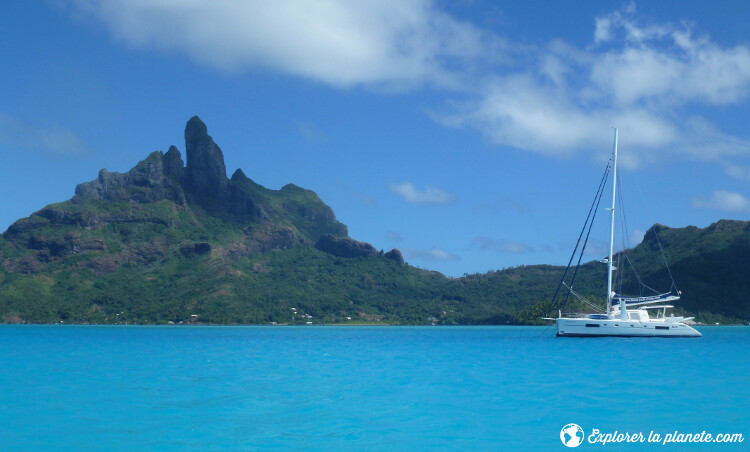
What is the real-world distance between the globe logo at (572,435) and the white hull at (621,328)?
5040cm

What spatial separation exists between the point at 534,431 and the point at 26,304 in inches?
6348

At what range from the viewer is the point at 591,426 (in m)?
19.1

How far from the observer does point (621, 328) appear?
66312mm

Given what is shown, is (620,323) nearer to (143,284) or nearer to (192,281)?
(192,281)

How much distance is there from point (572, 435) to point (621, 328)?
171 ft

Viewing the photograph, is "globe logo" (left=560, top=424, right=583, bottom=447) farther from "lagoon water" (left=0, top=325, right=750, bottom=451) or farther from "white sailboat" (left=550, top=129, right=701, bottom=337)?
"white sailboat" (left=550, top=129, right=701, bottom=337)

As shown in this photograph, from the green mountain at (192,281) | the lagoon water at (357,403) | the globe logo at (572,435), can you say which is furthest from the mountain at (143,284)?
the globe logo at (572,435)

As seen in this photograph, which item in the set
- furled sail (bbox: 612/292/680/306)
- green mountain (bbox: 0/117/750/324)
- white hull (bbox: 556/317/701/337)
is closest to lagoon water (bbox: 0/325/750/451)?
white hull (bbox: 556/317/701/337)

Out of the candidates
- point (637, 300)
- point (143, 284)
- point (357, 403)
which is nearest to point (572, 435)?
point (357, 403)

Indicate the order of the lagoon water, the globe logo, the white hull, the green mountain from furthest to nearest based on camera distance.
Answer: the green mountain, the white hull, the lagoon water, the globe logo

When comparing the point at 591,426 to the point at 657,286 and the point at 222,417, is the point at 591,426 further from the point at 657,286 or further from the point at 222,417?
the point at 657,286

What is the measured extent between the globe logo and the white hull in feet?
165

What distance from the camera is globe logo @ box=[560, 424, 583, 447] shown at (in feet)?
56.1

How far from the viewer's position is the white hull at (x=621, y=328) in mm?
66250
